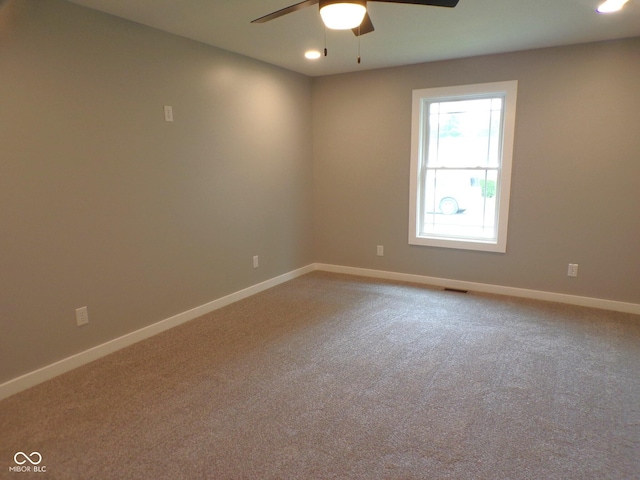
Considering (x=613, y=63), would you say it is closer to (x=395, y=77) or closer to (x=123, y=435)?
(x=395, y=77)

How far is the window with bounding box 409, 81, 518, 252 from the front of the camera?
4078 millimetres

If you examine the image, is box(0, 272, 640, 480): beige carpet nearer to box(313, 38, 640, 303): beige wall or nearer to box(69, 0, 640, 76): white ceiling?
box(313, 38, 640, 303): beige wall

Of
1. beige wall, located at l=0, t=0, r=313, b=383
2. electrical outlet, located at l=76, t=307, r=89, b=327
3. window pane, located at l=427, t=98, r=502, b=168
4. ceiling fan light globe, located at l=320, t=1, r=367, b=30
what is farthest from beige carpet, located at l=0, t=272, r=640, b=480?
ceiling fan light globe, located at l=320, t=1, r=367, b=30

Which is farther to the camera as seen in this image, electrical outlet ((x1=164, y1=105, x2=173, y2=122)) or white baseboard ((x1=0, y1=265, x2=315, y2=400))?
electrical outlet ((x1=164, y1=105, x2=173, y2=122))

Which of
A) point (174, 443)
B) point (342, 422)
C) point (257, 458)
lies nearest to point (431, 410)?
point (342, 422)

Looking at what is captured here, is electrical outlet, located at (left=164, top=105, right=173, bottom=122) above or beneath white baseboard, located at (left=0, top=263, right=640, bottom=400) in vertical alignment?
above

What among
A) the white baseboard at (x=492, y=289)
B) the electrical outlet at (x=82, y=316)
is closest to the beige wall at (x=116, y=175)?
the electrical outlet at (x=82, y=316)

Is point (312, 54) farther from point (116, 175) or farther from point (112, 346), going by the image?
point (112, 346)

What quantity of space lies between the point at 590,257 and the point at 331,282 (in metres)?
2.62

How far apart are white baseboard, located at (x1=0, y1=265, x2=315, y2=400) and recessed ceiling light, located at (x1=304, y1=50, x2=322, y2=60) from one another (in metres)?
2.38

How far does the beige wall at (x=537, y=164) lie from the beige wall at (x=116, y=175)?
104cm

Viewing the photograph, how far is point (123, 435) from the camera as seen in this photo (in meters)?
2.09

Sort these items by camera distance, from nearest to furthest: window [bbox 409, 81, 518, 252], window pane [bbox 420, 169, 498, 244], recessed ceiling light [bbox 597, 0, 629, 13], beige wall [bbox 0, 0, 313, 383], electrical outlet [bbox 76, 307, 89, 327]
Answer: beige wall [bbox 0, 0, 313, 383] → recessed ceiling light [bbox 597, 0, 629, 13] → electrical outlet [bbox 76, 307, 89, 327] → window [bbox 409, 81, 518, 252] → window pane [bbox 420, 169, 498, 244]

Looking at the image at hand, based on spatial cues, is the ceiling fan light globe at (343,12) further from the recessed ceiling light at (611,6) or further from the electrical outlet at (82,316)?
the electrical outlet at (82,316)
